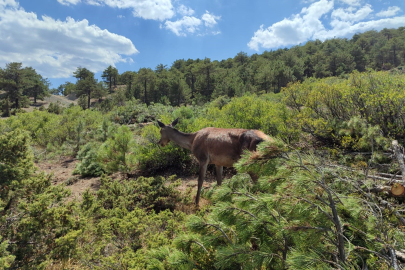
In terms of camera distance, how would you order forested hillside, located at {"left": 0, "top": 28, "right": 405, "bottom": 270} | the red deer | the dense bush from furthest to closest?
the dense bush → the red deer → forested hillside, located at {"left": 0, "top": 28, "right": 405, "bottom": 270}

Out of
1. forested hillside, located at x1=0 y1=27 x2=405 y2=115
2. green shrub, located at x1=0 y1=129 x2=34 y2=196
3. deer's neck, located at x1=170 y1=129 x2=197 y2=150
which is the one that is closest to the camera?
green shrub, located at x1=0 y1=129 x2=34 y2=196

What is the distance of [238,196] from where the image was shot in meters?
1.93

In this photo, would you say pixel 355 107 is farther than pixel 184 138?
Yes

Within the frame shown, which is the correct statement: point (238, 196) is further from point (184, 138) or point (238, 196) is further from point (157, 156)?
point (157, 156)

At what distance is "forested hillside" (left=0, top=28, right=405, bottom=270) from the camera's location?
165 cm

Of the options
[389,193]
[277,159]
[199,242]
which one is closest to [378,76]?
[389,193]

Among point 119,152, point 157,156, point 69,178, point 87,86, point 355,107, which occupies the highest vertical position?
point 87,86

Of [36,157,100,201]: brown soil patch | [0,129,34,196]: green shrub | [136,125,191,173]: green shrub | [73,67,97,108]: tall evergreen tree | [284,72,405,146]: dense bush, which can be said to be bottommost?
[36,157,100,201]: brown soil patch

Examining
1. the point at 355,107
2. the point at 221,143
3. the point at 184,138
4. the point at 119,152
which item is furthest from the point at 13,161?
the point at 355,107

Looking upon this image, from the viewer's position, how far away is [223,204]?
1.87 m

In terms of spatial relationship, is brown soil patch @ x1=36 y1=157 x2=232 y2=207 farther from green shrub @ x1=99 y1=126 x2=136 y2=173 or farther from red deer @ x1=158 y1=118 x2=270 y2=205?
red deer @ x1=158 y1=118 x2=270 y2=205

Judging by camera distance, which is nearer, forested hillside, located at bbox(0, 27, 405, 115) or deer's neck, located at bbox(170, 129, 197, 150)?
deer's neck, located at bbox(170, 129, 197, 150)

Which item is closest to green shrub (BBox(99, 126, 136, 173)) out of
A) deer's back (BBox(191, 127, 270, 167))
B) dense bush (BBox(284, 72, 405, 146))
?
deer's back (BBox(191, 127, 270, 167))

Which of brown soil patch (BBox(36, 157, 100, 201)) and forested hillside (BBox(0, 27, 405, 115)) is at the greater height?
forested hillside (BBox(0, 27, 405, 115))
